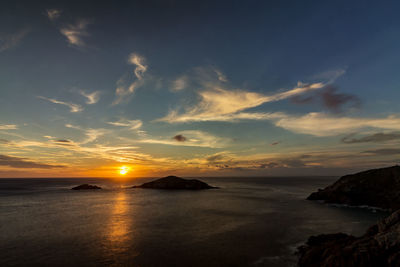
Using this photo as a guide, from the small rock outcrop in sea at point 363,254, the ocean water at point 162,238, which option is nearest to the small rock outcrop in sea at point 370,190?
the ocean water at point 162,238

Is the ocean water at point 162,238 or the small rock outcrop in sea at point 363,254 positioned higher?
the small rock outcrop in sea at point 363,254

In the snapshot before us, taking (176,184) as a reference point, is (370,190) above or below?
above

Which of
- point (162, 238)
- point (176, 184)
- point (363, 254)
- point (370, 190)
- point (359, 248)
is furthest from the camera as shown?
point (176, 184)

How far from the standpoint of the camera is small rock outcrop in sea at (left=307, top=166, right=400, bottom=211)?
68.0 metres

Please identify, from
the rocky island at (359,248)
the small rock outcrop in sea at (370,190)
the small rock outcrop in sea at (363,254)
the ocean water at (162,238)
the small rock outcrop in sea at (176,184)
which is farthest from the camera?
the small rock outcrop in sea at (176,184)

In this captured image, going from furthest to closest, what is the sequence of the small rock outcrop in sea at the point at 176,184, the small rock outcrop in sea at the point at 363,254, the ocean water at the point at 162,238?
the small rock outcrop in sea at the point at 176,184, the ocean water at the point at 162,238, the small rock outcrop in sea at the point at 363,254

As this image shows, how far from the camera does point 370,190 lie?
74062mm

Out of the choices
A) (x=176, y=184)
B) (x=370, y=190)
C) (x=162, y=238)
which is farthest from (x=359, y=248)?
(x=176, y=184)

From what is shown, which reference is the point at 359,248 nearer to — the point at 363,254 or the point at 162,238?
the point at 363,254

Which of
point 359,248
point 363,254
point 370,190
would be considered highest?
point 370,190

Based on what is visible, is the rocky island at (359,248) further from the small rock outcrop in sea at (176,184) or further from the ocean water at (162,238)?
the small rock outcrop in sea at (176,184)

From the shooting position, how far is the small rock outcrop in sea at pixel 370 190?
223 feet

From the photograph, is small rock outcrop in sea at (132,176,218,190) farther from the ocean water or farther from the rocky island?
the rocky island

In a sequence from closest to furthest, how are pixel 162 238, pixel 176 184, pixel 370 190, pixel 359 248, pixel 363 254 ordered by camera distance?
pixel 363 254 < pixel 359 248 < pixel 162 238 < pixel 370 190 < pixel 176 184
